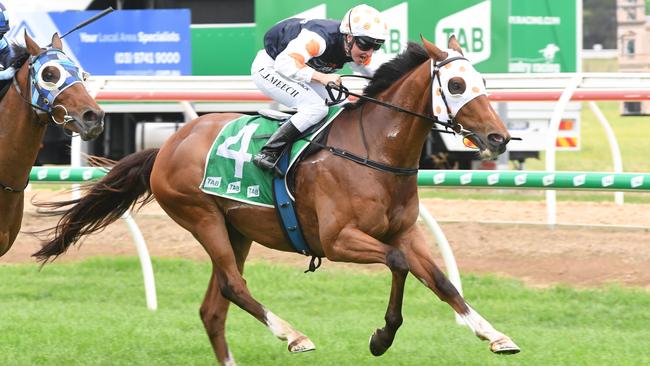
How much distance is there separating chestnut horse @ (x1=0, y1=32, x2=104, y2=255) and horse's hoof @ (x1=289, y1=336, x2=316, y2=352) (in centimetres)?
139

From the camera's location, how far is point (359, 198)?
558 centimetres

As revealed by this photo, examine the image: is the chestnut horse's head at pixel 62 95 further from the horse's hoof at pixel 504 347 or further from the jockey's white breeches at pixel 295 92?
the horse's hoof at pixel 504 347

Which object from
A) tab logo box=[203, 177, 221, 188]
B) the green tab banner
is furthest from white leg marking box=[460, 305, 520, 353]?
the green tab banner

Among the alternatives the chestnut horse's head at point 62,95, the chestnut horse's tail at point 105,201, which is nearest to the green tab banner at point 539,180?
the chestnut horse's tail at point 105,201

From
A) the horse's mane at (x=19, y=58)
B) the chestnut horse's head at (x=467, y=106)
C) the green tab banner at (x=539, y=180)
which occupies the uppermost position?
the horse's mane at (x=19, y=58)

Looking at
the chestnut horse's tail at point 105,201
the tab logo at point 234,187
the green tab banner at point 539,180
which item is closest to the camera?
Result: the tab logo at point 234,187

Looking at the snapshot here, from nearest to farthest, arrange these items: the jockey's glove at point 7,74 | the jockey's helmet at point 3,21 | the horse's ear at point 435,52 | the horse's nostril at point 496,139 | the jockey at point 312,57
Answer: the horse's nostril at point 496,139 → the horse's ear at point 435,52 → the jockey at point 312,57 → the jockey's glove at point 7,74 → the jockey's helmet at point 3,21

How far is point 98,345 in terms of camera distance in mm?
6449

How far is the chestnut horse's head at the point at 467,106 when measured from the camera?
5230mm

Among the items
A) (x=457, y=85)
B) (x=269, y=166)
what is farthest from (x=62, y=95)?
(x=457, y=85)

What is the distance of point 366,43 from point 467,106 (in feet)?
2.26

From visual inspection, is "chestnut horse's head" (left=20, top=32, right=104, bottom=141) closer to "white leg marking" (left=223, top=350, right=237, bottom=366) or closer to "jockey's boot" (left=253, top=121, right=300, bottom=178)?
"jockey's boot" (left=253, top=121, right=300, bottom=178)

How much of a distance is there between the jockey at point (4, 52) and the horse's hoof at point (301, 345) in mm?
1961

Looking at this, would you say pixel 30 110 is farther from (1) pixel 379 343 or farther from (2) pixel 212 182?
(1) pixel 379 343
